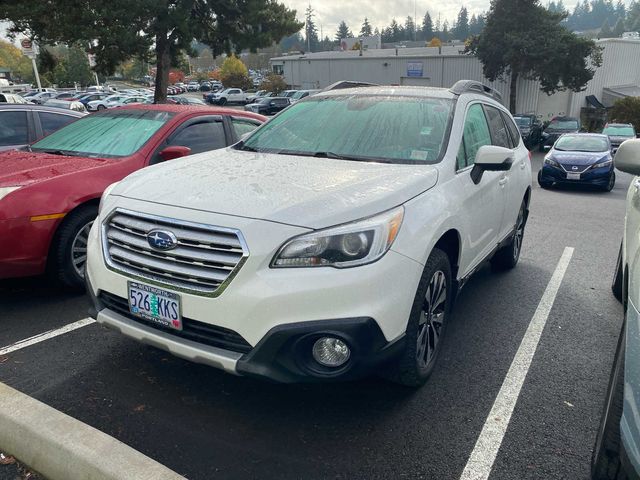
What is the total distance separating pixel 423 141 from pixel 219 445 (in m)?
2.25

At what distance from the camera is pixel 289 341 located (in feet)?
7.99

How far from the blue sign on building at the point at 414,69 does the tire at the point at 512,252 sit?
122 feet

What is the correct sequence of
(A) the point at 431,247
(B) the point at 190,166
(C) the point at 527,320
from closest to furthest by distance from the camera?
1. (A) the point at 431,247
2. (B) the point at 190,166
3. (C) the point at 527,320

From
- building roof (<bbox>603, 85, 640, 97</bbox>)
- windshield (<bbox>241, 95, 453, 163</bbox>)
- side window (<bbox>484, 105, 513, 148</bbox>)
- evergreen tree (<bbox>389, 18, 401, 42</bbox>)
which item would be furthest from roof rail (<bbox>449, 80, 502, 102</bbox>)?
evergreen tree (<bbox>389, 18, 401, 42</bbox>)

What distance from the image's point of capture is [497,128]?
4715mm

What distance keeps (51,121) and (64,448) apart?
17.7ft

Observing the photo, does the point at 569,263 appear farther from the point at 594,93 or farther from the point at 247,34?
the point at 594,93

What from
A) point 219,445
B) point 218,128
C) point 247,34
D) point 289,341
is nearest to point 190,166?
point 289,341

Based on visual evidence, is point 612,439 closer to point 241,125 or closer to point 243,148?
point 243,148

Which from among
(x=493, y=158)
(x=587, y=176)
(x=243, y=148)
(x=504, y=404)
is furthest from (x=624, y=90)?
(x=504, y=404)


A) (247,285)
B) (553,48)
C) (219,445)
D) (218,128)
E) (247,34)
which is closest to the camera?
(247,285)

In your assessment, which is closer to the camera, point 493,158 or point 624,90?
point 493,158


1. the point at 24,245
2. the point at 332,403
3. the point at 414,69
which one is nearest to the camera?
the point at 332,403

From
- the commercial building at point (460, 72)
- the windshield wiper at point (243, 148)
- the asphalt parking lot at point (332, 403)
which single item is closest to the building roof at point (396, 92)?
the windshield wiper at point (243, 148)
